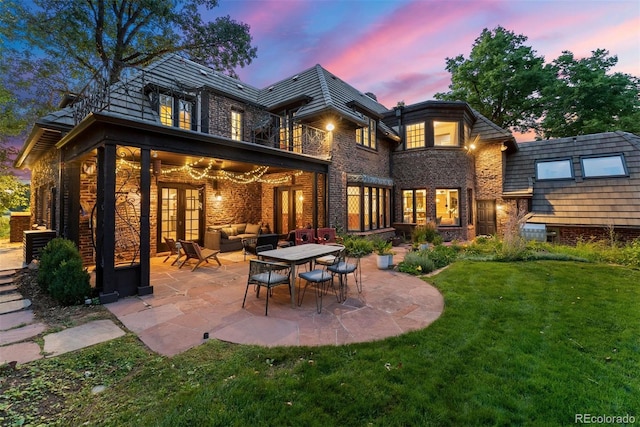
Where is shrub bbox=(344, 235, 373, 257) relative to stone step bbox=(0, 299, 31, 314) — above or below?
above

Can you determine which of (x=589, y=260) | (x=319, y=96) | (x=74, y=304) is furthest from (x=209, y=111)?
(x=589, y=260)

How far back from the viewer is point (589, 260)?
315 inches

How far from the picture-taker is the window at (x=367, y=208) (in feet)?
38.1

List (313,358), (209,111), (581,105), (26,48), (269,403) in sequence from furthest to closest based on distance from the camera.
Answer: (581,105), (26,48), (209,111), (313,358), (269,403)

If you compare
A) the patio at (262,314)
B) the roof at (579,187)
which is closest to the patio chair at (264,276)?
the patio at (262,314)

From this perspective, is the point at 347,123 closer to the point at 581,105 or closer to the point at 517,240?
the point at 517,240

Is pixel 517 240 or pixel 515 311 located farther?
pixel 517 240

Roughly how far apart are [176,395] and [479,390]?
2.74 m

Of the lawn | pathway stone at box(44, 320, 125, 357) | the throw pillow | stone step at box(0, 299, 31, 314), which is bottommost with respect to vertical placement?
the lawn

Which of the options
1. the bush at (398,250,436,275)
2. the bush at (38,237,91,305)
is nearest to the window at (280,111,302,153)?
the bush at (398,250,436,275)

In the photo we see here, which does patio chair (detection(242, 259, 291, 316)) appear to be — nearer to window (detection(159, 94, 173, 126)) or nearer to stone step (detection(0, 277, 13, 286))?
stone step (detection(0, 277, 13, 286))

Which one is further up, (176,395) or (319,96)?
(319,96)
